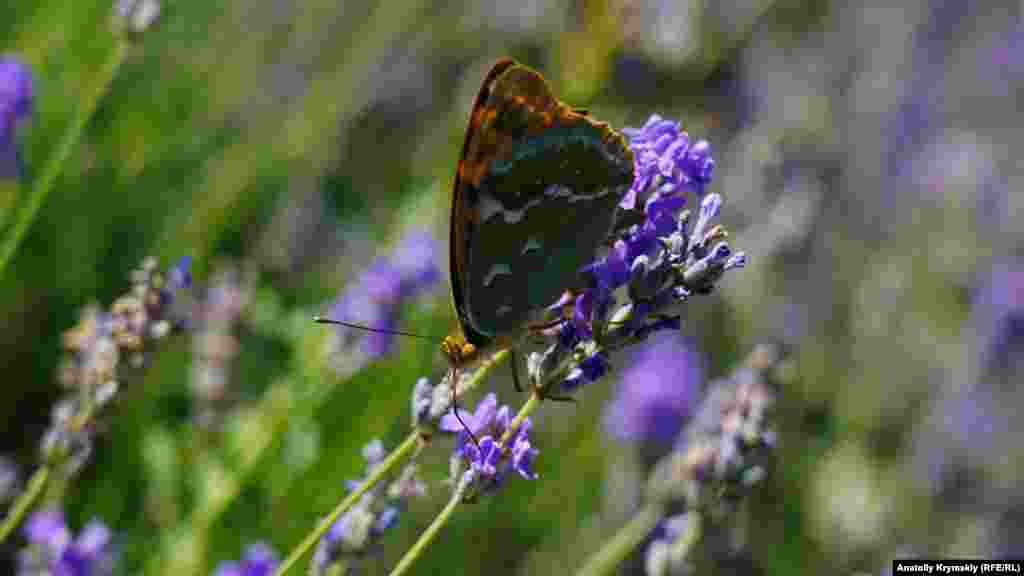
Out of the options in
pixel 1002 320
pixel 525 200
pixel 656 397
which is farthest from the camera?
pixel 1002 320

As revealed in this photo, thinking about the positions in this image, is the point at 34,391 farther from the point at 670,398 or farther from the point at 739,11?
the point at 739,11

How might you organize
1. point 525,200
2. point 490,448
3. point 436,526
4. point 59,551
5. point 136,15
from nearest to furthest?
1. point 436,526
2. point 490,448
3. point 525,200
4. point 59,551
5. point 136,15

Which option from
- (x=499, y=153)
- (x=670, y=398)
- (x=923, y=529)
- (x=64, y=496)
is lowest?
(x=923, y=529)

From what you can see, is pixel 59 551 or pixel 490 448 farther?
pixel 59 551

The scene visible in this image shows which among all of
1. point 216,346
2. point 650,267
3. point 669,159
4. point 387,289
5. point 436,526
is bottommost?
point 216,346

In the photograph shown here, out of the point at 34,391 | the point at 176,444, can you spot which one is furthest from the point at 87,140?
the point at 176,444

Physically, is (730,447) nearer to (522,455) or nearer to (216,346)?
(522,455)

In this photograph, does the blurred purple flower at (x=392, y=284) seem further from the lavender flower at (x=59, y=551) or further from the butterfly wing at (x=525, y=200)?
the butterfly wing at (x=525, y=200)

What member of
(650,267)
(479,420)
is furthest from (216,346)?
(650,267)

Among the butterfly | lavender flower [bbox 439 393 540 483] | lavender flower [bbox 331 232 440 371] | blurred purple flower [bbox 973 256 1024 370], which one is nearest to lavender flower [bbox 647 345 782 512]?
the butterfly
